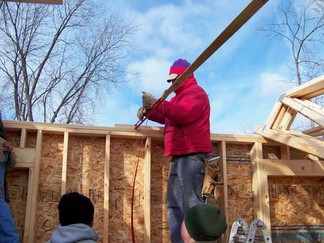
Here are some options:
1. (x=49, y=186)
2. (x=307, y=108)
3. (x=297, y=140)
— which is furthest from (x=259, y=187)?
(x=49, y=186)

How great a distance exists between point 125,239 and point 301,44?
12291 mm

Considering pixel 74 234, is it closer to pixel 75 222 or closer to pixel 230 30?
pixel 75 222

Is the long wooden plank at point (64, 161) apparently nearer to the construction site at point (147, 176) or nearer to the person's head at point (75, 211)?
the construction site at point (147, 176)

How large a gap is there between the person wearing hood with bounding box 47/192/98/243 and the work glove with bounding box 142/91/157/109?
→ 1908mm

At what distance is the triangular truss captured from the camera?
186 inches

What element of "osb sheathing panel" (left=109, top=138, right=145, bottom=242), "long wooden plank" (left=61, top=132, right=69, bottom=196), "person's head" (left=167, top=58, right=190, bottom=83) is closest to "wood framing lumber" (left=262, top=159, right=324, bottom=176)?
"osb sheathing panel" (left=109, top=138, right=145, bottom=242)

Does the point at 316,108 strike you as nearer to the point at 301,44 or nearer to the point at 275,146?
the point at 275,146

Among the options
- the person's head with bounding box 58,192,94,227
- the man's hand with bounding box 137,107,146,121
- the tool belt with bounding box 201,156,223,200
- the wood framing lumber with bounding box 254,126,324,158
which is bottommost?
the person's head with bounding box 58,192,94,227

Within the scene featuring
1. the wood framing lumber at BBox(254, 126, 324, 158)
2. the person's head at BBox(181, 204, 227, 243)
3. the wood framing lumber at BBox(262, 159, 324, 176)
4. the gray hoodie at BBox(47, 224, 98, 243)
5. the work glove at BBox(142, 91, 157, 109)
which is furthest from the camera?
the wood framing lumber at BBox(262, 159, 324, 176)

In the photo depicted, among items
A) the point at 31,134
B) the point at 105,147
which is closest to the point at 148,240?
the point at 105,147

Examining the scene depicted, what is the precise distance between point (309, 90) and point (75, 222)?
392 cm

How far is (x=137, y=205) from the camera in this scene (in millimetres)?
4582

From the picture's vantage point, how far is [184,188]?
3.85m

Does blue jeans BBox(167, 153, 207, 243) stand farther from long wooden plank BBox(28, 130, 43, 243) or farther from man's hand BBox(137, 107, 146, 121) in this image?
long wooden plank BBox(28, 130, 43, 243)
